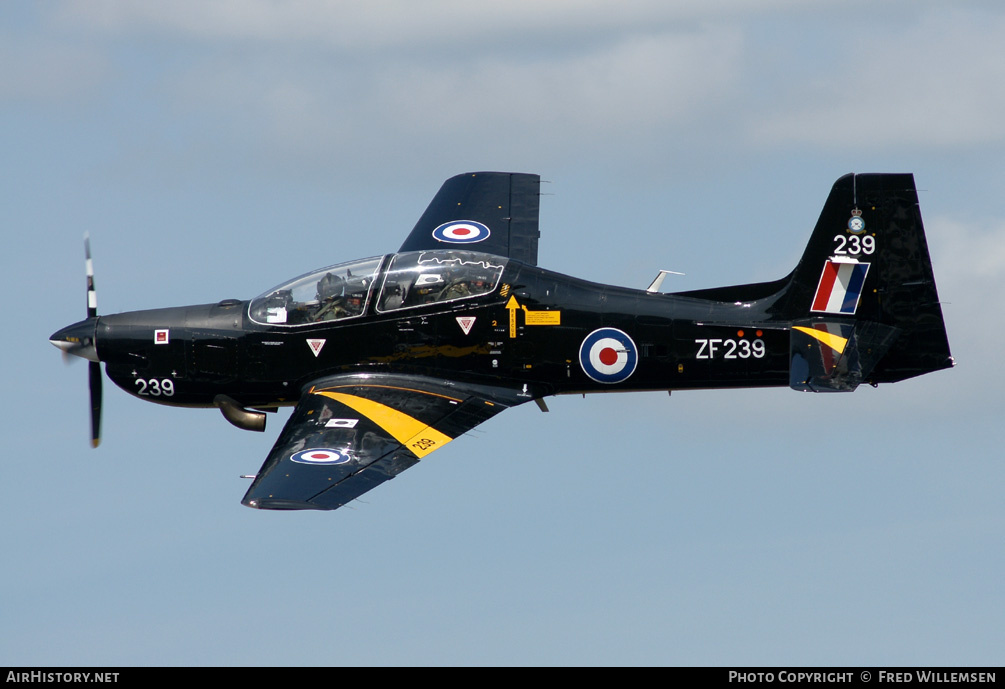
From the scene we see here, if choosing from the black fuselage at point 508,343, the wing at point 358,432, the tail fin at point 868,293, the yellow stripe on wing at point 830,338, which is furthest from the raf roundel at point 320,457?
the yellow stripe on wing at point 830,338

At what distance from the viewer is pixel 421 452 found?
22.3m

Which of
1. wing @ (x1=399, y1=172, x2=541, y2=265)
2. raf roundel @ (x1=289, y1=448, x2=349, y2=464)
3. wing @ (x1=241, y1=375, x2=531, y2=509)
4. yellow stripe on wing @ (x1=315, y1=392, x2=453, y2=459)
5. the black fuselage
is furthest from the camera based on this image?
wing @ (x1=399, y1=172, x2=541, y2=265)

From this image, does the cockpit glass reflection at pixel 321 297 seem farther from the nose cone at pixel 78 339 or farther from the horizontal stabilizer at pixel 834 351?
the horizontal stabilizer at pixel 834 351

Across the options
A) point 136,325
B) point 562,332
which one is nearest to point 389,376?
point 562,332

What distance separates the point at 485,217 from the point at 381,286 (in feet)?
15.5

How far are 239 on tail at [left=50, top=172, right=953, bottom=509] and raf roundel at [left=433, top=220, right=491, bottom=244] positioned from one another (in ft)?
11.4

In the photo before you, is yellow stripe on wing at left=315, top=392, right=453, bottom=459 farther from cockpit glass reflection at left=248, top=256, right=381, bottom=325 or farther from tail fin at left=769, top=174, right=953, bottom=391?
tail fin at left=769, top=174, right=953, bottom=391

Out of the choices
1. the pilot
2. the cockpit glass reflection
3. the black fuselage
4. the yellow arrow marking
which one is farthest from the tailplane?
the pilot

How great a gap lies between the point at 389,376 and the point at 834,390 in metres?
6.74

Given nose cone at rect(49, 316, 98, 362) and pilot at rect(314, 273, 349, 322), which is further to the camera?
nose cone at rect(49, 316, 98, 362)

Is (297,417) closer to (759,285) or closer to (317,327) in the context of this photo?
(317,327)

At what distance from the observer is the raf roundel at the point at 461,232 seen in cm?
2764

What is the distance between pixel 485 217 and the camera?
28.2 meters

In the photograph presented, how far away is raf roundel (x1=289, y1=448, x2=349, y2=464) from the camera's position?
21875 millimetres
